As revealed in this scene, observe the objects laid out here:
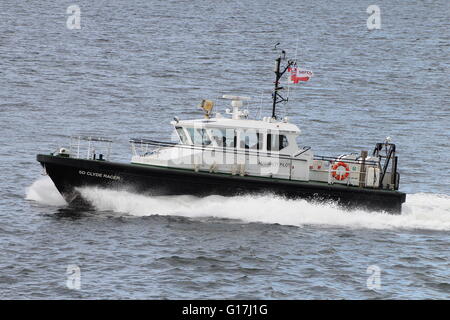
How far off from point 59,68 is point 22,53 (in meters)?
7.04

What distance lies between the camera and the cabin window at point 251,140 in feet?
96.2

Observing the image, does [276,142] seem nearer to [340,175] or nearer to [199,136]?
[340,175]

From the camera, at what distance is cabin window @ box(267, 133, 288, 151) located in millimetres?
29469

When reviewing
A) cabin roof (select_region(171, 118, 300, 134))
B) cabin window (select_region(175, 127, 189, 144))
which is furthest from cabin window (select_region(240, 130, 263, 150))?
cabin window (select_region(175, 127, 189, 144))

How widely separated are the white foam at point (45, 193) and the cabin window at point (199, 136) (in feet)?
15.7

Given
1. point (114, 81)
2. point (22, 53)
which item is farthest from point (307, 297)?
point (22, 53)

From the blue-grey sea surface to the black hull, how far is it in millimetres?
344

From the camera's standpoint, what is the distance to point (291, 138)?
2956 cm

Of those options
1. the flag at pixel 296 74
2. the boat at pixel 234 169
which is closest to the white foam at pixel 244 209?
the boat at pixel 234 169

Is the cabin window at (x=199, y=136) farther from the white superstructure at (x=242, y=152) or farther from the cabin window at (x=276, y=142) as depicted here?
the cabin window at (x=276, y=142)

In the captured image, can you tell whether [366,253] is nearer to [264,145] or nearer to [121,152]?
[264,145]

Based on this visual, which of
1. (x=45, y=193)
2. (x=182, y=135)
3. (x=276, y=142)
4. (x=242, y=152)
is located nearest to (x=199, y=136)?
(x=182, y=135)

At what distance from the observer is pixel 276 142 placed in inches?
1162

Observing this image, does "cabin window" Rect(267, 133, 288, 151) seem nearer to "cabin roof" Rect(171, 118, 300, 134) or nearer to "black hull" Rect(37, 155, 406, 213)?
"cabin roof" Rect(171, 118, 300, 134)
